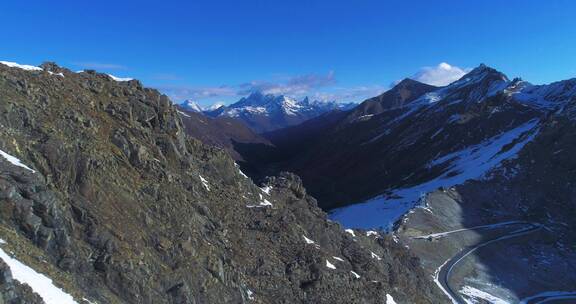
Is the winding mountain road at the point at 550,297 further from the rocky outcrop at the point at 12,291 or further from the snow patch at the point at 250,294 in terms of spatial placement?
the rocky outcrop at the point at 12,291

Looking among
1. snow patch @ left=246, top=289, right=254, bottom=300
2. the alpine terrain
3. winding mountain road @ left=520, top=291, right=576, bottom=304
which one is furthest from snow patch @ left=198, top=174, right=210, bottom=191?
winding mountain road @ left=520, top=291, right=576, bottom=304

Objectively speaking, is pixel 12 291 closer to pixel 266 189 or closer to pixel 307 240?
pixel 307 240

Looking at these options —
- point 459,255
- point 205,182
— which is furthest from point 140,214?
point 459,255

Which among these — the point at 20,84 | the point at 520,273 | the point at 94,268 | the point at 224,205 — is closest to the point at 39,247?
the point at 94,268

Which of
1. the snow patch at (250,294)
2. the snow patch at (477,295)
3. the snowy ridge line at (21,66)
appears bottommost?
the snow patch at (477,295)

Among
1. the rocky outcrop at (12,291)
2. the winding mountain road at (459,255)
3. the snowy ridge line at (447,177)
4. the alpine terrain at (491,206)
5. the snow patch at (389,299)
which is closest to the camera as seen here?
the rocky outcrop at (12,291)

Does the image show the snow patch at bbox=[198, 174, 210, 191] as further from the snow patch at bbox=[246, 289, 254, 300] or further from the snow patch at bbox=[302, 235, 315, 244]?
the snow patch at bbox=[246, 289, 254, 300]

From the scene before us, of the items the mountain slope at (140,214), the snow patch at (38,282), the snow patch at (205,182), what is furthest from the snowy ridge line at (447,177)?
the snow patch at (38,282)
